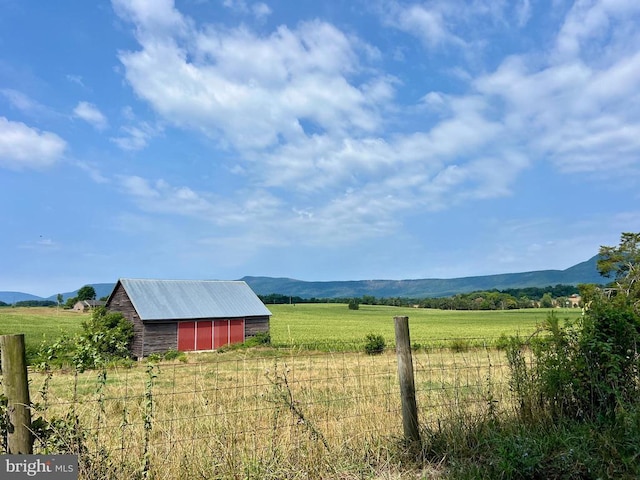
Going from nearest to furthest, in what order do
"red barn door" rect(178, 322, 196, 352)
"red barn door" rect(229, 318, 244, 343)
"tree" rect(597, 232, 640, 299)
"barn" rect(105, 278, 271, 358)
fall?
1. "tree" rect(597, 232, 640, 299)
2. "barn" rect(105, 278, 271, 358)
3. "red barn door" rect(178, 322, 196, 352)
4. "red barn door" rect(229, 318, 244, 343)

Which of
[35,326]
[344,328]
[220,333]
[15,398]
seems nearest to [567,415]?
[15,398]

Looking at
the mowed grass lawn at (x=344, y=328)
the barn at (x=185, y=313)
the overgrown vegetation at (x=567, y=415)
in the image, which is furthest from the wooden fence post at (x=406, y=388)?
the barn at (x=185, y=313)

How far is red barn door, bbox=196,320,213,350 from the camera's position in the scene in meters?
36.6

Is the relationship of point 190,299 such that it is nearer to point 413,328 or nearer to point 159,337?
point 159,337

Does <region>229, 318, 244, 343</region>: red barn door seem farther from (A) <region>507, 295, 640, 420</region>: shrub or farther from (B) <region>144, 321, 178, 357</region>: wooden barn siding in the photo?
(A) <region>507, 295, 640, 420</region>: shrub

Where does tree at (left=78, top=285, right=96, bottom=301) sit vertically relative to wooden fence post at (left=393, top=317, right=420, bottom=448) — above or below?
above

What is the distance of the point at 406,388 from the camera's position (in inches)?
210

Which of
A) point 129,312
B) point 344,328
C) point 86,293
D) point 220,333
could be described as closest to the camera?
point 129,312

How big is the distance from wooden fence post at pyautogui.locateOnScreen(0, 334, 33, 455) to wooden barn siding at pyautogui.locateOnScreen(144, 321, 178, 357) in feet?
107

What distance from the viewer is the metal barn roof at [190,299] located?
35.8 m

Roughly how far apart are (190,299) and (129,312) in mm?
4922

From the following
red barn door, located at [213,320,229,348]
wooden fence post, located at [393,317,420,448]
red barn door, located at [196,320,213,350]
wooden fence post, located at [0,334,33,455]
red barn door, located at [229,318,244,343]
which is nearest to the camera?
wooden fence post, located at [0,334,33,455]

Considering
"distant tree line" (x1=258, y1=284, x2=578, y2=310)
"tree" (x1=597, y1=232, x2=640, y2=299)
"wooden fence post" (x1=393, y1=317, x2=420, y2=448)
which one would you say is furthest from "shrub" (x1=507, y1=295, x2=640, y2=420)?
"distant tree line" (x1=258, y1=284, x2=578, y2=310)

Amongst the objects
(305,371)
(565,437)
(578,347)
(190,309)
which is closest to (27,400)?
(565,437)
